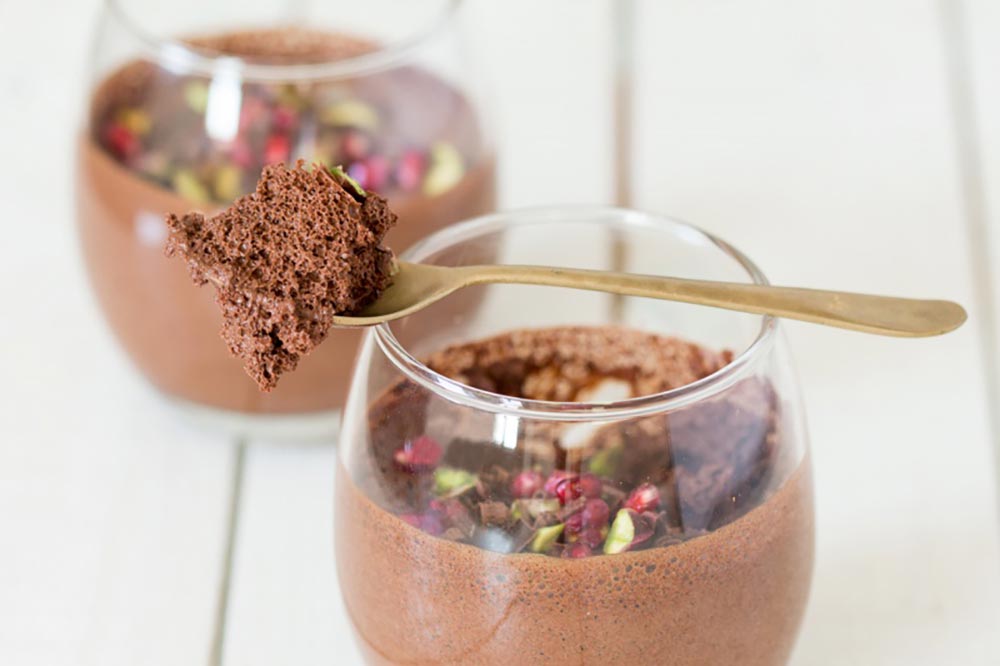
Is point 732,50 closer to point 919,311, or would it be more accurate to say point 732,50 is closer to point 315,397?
point 315,397

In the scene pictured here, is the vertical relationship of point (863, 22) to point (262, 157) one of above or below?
above

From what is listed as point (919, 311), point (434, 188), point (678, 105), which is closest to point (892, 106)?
point (678, 105)

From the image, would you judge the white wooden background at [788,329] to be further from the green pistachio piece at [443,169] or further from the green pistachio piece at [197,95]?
the green pistachio piece at [197,95]

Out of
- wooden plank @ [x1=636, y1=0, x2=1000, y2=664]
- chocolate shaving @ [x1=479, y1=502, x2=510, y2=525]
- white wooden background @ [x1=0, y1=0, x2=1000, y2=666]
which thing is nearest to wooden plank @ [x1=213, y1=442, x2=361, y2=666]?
white wooden background @ [x1=0, y1=0, x2=1000, y2=666]

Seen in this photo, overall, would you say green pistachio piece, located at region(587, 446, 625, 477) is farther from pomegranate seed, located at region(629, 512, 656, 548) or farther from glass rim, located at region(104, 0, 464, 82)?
glass rim, located at region(104, 0, 464, 82)

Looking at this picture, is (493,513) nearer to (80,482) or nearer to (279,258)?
(279,258)
